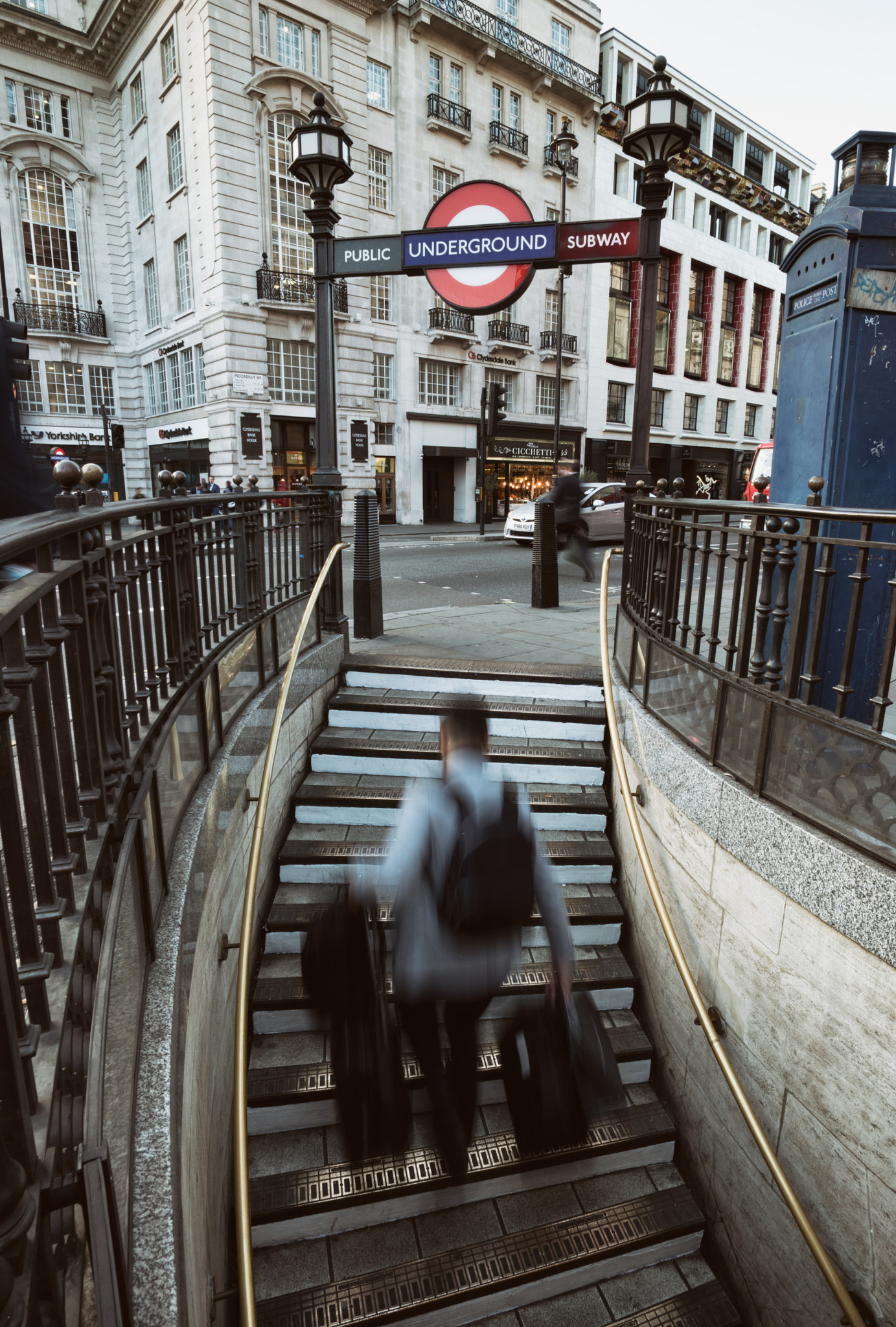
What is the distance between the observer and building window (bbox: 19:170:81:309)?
88.3ft

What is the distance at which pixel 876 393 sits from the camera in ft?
12.3

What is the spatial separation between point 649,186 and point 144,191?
28.5m

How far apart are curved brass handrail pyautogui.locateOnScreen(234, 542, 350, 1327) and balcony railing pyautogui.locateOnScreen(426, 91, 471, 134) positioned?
100 ft

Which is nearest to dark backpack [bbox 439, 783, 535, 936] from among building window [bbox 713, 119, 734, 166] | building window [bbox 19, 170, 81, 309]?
building window [bbox 19, 170, 81, 309]

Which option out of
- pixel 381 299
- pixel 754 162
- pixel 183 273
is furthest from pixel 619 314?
pixel 183 273

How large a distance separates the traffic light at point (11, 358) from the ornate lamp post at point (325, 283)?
90.7 inches

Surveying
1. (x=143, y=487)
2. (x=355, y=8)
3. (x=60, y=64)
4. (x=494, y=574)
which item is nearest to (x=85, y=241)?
(x=60, y=64)

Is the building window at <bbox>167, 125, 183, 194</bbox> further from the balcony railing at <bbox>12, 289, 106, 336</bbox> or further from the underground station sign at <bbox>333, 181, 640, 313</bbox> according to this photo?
the underground station sign at <bbox>333, 181, 640, 313</bbox>

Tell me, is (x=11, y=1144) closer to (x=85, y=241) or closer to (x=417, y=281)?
(x=417, y=281)

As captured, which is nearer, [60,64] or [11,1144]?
[11,1144]

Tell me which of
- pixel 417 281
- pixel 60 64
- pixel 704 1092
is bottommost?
pixel 704 1092

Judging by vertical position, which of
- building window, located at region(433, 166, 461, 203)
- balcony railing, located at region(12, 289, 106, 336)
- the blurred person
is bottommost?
the blurred person

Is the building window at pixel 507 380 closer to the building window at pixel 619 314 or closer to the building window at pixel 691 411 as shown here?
the building window at pixel 619 314

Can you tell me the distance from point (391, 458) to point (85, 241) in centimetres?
1498
